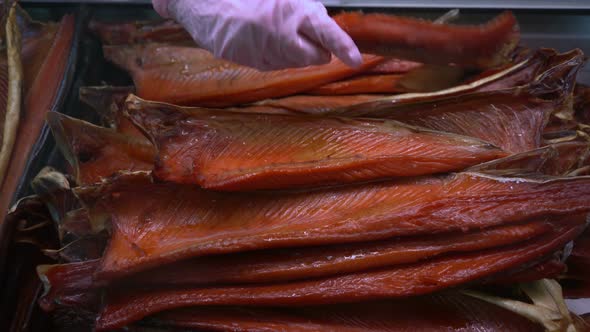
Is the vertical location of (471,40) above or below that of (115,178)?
above

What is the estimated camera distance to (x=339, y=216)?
123 cm

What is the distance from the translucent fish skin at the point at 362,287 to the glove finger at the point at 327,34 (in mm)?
552

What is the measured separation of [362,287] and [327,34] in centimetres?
62

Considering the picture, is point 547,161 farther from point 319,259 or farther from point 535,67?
point 319,259

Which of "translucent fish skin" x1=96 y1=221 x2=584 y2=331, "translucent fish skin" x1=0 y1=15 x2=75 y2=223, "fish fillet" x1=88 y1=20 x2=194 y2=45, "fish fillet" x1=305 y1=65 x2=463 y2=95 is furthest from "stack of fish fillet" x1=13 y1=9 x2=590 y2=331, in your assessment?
"fish fillet" x1=88 y1=20 x2=194 y2=45

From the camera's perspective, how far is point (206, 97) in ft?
5.22

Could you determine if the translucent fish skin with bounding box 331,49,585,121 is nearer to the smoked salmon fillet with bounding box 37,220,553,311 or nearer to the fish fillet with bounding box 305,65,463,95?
the fish fillet with bounding box 305,65,463,95

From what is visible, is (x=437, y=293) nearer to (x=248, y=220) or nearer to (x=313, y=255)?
(x=313, y=255)

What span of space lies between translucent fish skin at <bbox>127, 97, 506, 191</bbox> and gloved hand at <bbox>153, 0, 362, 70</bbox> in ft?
0.55

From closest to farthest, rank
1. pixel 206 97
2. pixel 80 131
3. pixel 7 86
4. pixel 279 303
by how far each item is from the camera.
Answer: pixel 279 303, pixel 80 131, pixel 206 97, pixel 7 86

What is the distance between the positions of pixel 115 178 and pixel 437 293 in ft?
2.87

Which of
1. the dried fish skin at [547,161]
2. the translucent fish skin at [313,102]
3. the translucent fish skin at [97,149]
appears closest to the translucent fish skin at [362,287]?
the dried fish skin at [547,161]

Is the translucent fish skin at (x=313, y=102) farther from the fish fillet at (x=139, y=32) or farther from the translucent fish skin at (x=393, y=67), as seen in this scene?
the fish fillet at (x=139, y=32)

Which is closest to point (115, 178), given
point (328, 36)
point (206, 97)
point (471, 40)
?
point (206, 97)
